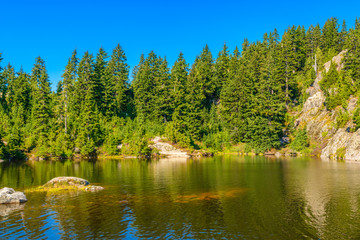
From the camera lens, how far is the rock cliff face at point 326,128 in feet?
222

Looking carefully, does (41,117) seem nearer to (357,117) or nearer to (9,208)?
(9,208)

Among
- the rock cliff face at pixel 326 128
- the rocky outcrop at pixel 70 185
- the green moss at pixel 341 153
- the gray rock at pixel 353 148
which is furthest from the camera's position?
the green moss at pixel 341 153

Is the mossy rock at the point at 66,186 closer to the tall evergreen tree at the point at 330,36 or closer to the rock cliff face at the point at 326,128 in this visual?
the rock cliff face at the point at 326,128

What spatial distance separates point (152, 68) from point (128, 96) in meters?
14.7

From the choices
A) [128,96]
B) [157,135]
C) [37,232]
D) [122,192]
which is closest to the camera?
[37,232]

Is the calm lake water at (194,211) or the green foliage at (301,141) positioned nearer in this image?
the calm lake water at (194,211)

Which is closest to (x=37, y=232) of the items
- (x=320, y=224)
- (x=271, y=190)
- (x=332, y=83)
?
(x=320, y=224)

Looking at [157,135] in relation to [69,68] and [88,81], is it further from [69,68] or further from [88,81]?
[69,68]

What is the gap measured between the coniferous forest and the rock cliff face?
3.15m

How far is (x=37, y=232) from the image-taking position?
18656 mm

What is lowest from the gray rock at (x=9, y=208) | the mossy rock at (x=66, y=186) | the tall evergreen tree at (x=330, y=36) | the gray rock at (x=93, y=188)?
the gray rock at (x=9, y=208)

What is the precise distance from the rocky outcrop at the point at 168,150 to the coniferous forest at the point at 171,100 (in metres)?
2.51

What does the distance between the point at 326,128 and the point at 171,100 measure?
1999 inches

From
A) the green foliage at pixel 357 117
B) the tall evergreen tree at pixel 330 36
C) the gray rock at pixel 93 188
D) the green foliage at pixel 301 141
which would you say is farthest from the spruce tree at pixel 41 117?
the tall evergreen tree at pixel 330 36
